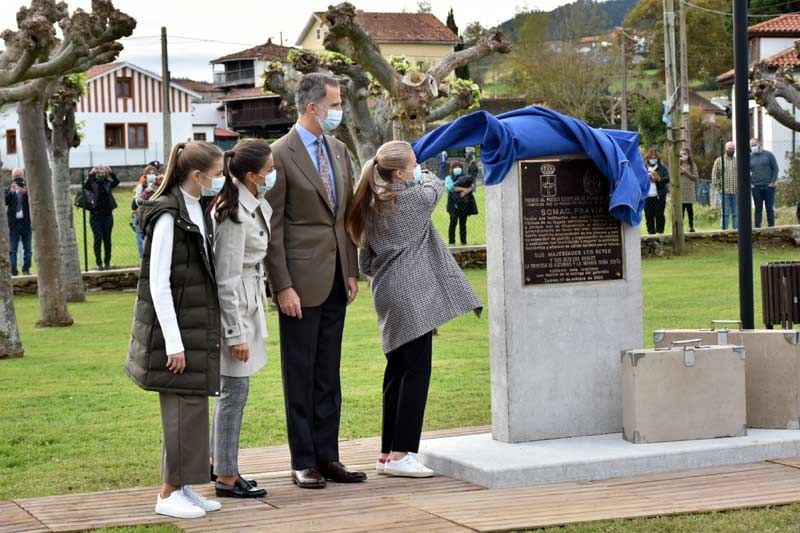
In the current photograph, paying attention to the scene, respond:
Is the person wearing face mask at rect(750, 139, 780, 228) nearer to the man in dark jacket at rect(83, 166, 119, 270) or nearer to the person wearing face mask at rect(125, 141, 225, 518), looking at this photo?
the man in dark jacket at rect(83, 166, 119, 270)

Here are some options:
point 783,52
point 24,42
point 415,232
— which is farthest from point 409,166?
point 783,52

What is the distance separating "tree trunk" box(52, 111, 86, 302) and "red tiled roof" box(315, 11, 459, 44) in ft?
266

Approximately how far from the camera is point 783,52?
196 feet

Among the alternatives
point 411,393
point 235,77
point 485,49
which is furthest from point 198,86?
point 411,393

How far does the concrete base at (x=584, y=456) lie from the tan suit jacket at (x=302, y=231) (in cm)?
127

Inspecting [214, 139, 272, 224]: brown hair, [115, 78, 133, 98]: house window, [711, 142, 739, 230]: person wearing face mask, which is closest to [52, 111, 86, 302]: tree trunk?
[711, 142, 739, 230]: person wearing face mask

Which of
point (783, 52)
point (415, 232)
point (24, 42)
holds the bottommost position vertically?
point (415, 232)

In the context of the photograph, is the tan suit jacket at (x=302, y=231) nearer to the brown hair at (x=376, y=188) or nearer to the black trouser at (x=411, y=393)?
the brown hair at (x=376, y=188)

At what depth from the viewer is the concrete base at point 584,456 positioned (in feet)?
26.3

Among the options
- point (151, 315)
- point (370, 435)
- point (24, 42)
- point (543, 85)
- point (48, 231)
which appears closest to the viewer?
point (151, 315)

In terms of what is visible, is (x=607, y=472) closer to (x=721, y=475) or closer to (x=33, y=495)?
(x=721, y=475)

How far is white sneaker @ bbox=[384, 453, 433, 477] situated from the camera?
8297 mm

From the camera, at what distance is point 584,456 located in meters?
8.23

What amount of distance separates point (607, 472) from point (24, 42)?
8672mm
